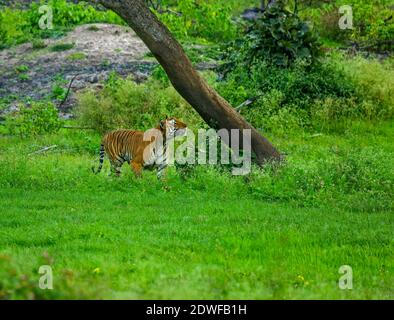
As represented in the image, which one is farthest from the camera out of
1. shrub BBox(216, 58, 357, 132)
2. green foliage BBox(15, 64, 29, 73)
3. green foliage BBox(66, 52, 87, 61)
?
green foliage BBox(66, 52, 87, 61)

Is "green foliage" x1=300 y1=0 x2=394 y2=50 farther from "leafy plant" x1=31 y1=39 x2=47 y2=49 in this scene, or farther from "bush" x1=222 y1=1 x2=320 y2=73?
"leafy plant" x1=31 y1=39 x2=47 y2=49

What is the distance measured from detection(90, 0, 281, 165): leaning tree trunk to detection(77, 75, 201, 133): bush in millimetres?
4465

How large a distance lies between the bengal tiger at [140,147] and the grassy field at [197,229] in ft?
1.10

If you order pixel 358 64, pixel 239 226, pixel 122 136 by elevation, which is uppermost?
pixel 358 64

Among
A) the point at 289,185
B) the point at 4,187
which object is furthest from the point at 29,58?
the point at 289,185

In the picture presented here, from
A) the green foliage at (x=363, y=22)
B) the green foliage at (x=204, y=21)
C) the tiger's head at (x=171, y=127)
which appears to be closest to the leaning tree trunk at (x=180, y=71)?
the tiger's head at (x=171, y=127)

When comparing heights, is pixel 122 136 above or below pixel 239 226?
above

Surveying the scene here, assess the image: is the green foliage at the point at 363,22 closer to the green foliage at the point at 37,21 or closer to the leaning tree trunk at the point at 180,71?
the green foliage at the point at 37,21

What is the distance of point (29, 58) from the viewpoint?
28297mm

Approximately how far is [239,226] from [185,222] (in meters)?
0.85

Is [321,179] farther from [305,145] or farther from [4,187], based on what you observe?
[4,187]

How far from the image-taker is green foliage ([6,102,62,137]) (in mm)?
21066

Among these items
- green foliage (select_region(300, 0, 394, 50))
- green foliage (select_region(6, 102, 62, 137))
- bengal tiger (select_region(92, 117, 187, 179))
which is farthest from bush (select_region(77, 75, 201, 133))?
green foliage (select_region(300, 0, 394, 50))
